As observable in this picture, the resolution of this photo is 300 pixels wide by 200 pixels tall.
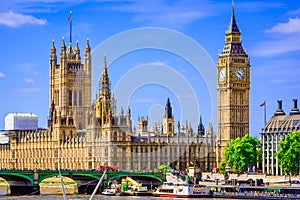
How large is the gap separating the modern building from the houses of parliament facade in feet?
42.2

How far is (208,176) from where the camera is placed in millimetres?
141000

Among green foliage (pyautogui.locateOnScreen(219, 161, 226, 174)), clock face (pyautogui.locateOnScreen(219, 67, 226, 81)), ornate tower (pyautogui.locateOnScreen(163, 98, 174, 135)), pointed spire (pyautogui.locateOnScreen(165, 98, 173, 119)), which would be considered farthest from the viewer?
pointed spire (pyautogui.locateOnScreen(165, 98, 173, 119))

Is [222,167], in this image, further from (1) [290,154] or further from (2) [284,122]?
(1) [290,154]

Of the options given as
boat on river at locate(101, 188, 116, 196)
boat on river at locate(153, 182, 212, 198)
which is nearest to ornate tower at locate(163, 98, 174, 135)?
boat on river at locate(101, 188, 116, 196)

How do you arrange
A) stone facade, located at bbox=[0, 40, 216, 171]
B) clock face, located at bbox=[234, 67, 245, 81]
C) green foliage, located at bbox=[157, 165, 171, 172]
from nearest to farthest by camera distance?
1. green foliage, located at bbox=[157, 165, 171, 172]
2. stone facade, located at bbox=[0, 40, 216, 171]
3. clock face, located at bbox=[234, 67, 245, 81]

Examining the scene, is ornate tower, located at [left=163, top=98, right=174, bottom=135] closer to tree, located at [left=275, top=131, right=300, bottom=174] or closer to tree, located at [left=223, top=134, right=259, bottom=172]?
tree, located at [left=223, top=134, right=259, bottom=172]

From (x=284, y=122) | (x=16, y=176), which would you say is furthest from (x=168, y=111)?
(x=16, y=176)

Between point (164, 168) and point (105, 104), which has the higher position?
point (105, 104)

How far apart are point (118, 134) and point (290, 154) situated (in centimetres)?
3583

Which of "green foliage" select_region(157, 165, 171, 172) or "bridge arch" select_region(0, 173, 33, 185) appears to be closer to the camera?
"bridge arch" select_region(0, 173, 33, 185)

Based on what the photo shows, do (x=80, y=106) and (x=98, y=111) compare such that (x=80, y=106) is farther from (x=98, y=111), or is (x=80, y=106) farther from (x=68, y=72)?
(x=98, y=111)

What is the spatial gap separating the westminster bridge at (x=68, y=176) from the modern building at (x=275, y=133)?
74.5 ft

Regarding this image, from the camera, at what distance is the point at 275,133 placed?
146125 mm

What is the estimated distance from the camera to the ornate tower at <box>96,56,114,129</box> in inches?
6378
